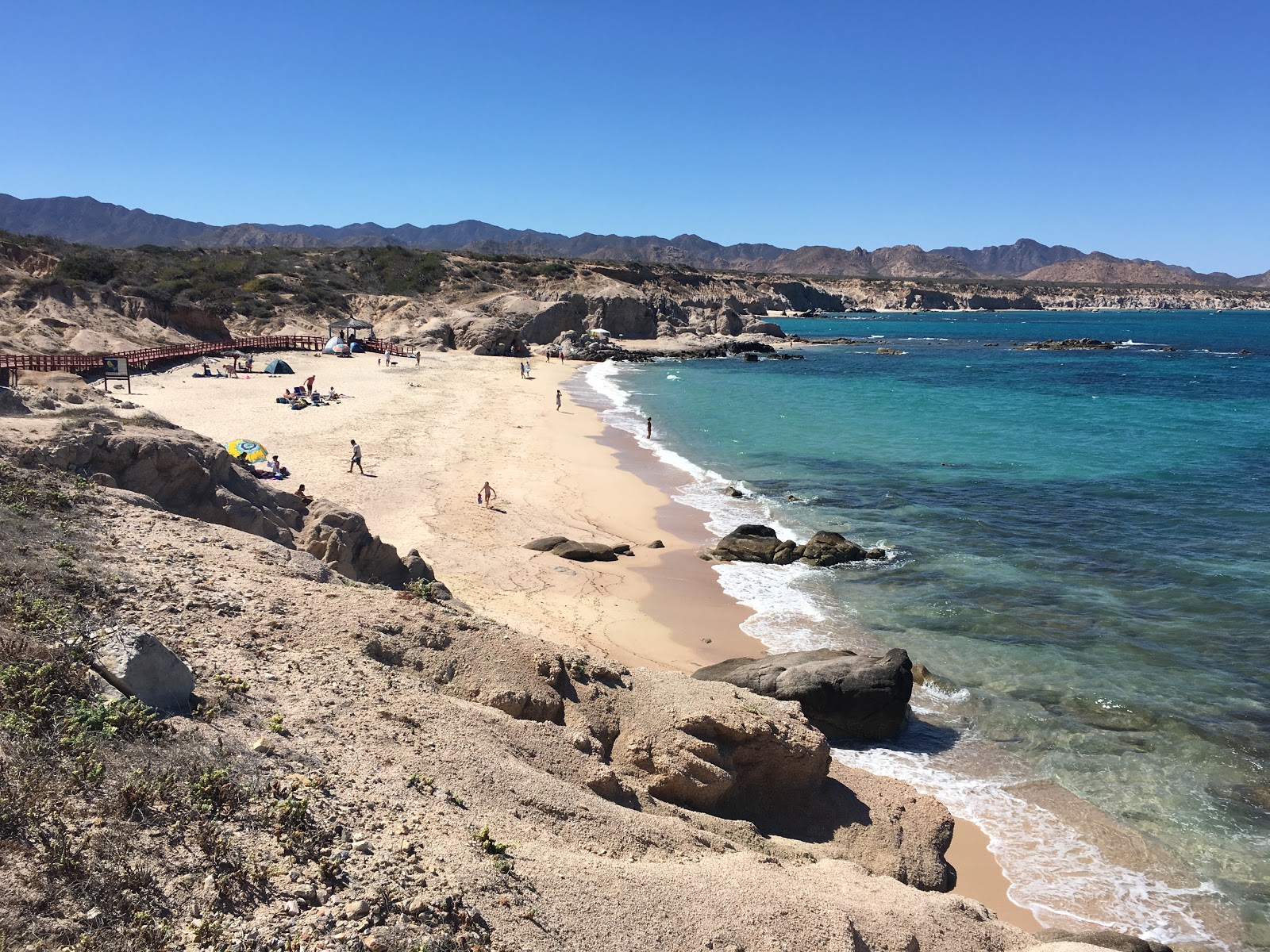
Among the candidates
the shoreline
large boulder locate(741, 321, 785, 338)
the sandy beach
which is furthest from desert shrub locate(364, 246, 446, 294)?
the shoreline

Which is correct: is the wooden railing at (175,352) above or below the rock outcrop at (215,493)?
above

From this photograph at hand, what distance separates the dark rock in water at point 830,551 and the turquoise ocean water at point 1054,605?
0.38 metres

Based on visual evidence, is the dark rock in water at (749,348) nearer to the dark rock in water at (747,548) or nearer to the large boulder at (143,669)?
the dark rock in water at (747,548)

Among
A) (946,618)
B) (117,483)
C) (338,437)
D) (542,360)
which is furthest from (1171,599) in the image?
(542,360)

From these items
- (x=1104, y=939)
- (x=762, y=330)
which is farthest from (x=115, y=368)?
(x=762, y=330)

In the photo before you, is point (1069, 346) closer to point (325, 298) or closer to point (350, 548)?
point (325, 298)

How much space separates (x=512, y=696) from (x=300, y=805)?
253 cm

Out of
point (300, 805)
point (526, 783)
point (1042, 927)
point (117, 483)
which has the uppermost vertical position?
point (117, 483)

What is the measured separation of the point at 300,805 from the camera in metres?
4.66

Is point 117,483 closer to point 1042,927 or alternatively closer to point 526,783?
point 526,783

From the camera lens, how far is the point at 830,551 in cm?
1784

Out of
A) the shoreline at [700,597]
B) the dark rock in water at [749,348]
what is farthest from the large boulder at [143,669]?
the dark rock in water at [749,348]

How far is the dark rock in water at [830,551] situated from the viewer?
17719 mm

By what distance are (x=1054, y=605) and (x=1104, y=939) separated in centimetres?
956
